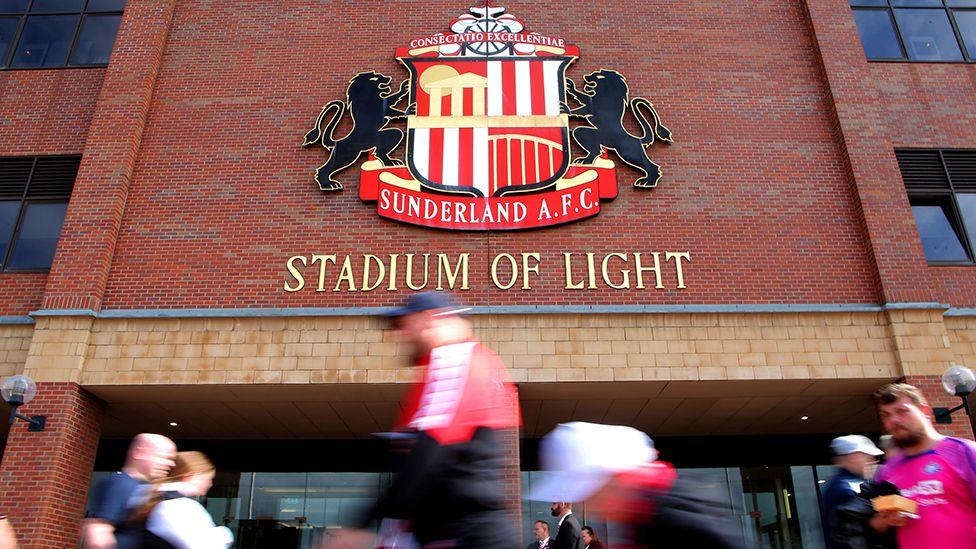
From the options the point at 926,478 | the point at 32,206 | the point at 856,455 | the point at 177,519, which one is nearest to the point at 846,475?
the point at 856,455

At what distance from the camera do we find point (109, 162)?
39.4ft

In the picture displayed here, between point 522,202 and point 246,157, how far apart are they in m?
4.92

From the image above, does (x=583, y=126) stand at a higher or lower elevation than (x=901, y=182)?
higher

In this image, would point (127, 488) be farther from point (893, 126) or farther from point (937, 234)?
point (893, 126)

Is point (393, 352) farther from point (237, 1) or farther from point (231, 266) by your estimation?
point (237, 1)

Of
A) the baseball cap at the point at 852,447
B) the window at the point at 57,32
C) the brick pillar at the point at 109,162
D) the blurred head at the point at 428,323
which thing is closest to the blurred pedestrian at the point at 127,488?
the blurred head at the point at 428,323

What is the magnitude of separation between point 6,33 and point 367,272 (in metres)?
9.93

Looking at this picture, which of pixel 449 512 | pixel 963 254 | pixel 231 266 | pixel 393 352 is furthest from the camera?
pixel 963 254

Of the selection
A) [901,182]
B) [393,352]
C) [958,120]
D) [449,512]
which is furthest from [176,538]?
[958,120]

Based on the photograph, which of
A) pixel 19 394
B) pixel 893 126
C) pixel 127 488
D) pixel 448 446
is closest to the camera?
pixel 448 446

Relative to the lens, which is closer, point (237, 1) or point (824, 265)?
point (824, 265)

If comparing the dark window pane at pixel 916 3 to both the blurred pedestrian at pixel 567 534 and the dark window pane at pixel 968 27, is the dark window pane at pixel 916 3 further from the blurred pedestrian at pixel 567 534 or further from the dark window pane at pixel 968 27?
the blurred pedestrian at pixel 567 534

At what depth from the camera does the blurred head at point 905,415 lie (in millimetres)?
3674

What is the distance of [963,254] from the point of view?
40.1 ft
